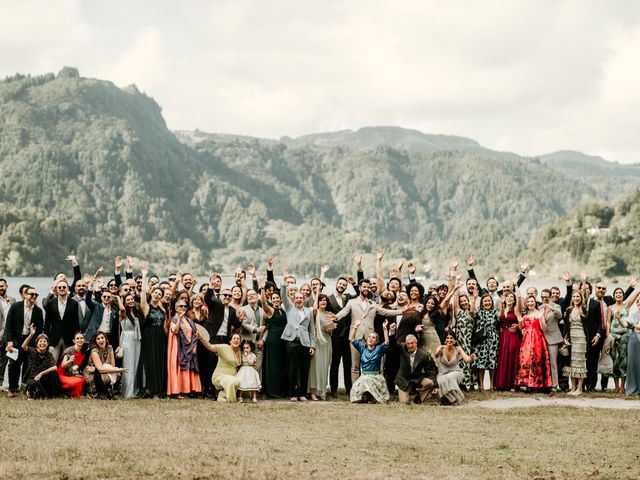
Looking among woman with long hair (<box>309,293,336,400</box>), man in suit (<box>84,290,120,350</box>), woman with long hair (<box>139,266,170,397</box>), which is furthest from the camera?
woman with long hair (<box>309,293,336,400</box>)

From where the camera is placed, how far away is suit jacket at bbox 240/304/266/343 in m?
16.5

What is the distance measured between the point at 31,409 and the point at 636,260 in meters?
148

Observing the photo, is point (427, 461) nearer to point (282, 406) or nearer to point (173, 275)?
point (282, 406)

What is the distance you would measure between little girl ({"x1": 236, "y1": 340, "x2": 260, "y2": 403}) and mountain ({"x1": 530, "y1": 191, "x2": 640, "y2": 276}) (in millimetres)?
140513

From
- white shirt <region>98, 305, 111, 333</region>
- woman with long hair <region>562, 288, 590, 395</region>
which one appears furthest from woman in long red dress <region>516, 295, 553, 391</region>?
white shirt <region>98, 305, 111, 333</region>

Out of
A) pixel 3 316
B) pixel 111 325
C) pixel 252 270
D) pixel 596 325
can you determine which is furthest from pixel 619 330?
pixel 3 316

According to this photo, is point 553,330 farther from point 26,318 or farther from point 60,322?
point 26,318

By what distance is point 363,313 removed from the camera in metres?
17.0

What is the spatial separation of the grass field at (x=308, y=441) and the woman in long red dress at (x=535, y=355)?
2.22 metres

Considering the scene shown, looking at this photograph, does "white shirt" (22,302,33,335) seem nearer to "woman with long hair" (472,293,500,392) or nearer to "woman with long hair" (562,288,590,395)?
"woman with long hair" (472,293,500,392)

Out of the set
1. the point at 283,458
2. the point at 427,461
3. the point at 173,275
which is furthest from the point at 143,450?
the point at 173,275

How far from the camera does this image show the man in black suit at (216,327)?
1641 centimetres

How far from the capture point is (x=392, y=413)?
1468 centimetres

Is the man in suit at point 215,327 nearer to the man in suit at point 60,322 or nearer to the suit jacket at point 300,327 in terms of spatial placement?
the suit jacket at point 300,327
